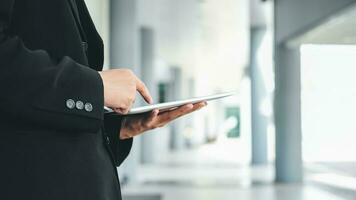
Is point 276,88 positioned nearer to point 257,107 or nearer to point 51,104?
point 257,107

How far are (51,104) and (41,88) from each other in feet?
0.08

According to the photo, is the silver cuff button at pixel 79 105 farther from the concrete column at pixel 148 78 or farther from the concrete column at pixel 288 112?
the concrete column at pixel 148 78

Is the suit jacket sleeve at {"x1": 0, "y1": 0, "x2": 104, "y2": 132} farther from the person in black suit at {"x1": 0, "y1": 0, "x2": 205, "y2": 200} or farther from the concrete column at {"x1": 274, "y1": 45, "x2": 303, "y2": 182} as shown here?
the concrete column at {"x1": 274, "y1": 45, "x2": 303, "y2": 182}

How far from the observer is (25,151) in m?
0.69

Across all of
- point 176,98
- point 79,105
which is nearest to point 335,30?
point 79,105

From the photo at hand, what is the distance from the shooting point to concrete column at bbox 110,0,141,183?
299 inches

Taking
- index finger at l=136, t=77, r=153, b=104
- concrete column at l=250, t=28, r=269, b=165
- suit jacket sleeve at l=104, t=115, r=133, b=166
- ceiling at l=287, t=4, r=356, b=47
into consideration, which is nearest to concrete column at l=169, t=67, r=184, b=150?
concrete column at l=250, t=28, r=269, b=165

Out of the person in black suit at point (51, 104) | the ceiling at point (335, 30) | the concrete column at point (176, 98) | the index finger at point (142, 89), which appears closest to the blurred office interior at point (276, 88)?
the ceiling at point (335, 30)

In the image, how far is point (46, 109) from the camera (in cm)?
68

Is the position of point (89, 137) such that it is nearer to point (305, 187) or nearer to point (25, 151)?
point (25, 151)

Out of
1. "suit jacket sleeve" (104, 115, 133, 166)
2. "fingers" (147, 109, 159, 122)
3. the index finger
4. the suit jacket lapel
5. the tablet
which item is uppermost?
the suit jacket lapel

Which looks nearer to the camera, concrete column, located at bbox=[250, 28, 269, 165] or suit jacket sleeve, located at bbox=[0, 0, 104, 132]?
suit jacket sleeve, located at bbox=[0, 0, 104, 132]

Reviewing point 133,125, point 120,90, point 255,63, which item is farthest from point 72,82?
point 255,63

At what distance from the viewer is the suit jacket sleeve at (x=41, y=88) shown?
0.67 meters
